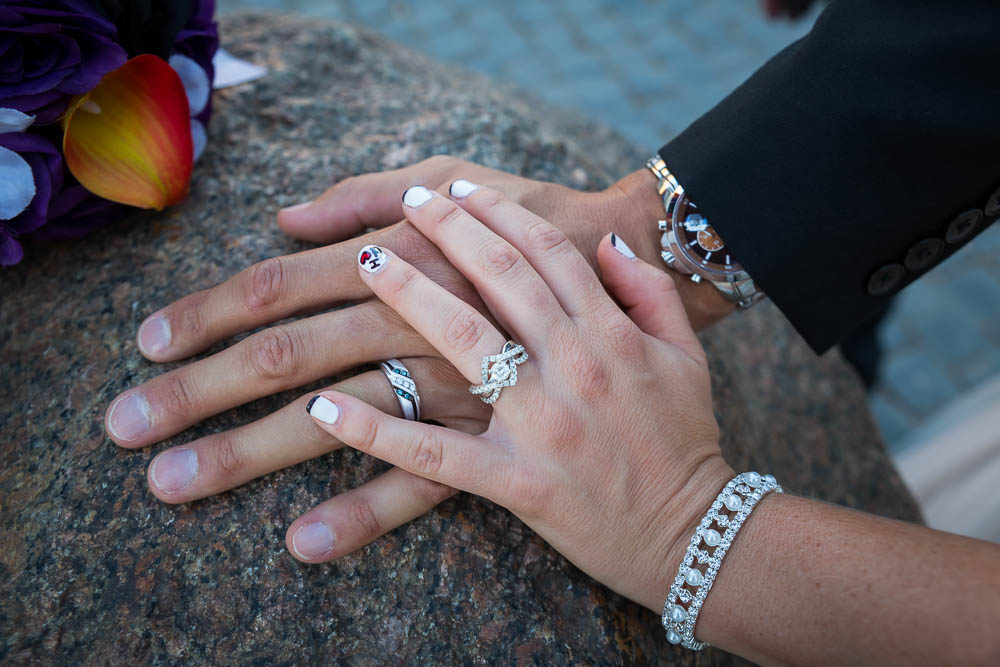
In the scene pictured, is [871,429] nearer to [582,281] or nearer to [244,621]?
[582,281]

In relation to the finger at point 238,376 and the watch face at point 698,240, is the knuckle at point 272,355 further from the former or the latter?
the watch face at point 698,240

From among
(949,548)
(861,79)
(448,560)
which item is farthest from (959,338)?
(448,560)

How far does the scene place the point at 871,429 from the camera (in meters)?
2.35

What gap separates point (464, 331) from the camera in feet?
4.05

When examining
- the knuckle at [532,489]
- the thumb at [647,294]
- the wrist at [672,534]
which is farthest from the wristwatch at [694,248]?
the knuckle at [532,489]

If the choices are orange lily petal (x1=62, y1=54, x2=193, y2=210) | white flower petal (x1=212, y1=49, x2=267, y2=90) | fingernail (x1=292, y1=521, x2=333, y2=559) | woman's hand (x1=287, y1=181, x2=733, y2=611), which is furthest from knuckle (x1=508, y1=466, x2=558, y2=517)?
white flower petal (x1=212, y1=49, x2=267, y2=90)

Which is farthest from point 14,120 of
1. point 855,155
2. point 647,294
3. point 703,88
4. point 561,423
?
point 703,88

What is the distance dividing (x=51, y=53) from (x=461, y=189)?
740 millimetres

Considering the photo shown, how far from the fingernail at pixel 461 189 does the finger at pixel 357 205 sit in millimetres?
155

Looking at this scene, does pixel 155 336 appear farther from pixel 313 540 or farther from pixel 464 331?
pixel 464 331

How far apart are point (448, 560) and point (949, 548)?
0.81m

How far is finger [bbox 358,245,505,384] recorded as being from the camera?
4.04ft

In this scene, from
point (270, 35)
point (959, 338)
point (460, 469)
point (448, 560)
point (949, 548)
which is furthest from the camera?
point (959, 338)

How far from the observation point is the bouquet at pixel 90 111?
3.93ft
